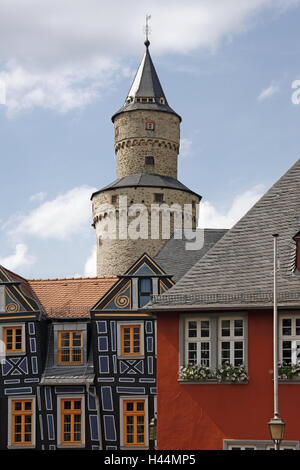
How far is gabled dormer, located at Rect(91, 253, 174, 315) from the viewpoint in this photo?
120 ft

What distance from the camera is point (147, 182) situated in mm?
68562

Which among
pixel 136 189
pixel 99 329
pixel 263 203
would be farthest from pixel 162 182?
pixel 263 203

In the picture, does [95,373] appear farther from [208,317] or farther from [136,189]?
[136,189]

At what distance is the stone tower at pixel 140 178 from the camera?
6719 centimetres

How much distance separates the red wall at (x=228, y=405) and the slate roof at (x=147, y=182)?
144ft

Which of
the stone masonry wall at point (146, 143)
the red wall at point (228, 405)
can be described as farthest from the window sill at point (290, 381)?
the stone masonry wall at point (146, 143)

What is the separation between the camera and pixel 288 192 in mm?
26562

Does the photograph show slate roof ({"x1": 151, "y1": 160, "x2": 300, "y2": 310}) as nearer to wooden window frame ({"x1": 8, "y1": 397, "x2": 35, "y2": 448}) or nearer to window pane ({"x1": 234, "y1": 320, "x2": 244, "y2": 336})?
window pane ({"x1": 234, "y1": 320, "x2": 244, "y2": 336})

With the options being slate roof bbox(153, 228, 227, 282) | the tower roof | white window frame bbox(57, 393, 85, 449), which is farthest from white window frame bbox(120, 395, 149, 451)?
the tower roof

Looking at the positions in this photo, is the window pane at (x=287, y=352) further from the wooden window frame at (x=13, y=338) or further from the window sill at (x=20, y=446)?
the wooden window frame at (x=13, y=338)

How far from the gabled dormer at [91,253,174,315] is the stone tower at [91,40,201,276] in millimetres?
28753

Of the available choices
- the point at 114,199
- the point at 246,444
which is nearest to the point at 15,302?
the point at 246,444

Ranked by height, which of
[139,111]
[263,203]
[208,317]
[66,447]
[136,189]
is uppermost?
[139,111]

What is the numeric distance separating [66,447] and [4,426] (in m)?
2.37
